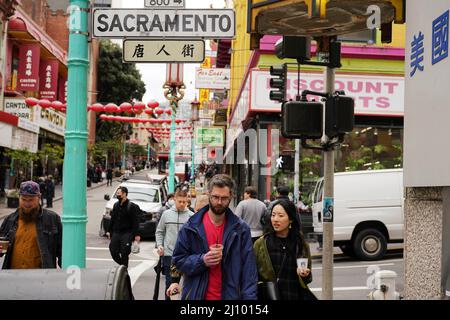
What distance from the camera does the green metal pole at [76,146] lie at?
5.60 metres

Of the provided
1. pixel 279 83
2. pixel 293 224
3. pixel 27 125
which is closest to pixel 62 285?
pixel 293 224

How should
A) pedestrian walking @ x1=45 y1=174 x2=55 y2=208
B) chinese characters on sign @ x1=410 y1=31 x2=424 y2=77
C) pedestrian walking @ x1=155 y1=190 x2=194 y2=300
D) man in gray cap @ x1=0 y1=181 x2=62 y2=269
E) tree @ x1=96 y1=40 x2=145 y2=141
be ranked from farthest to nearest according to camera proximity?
tree @ x1=96 y1=40 x2=145 y2=141 < pedestrian walking @ x1=45 y1=174 x2=55 y2=208 < pedestrian walking @ x1=155 y1=190 x2=194 y2=300 < man in gray cap @ x1=0 y1=181 x2=62 y2=269 < chinese characters on sign @ x1=410 y1=31 x2=424 y2=77

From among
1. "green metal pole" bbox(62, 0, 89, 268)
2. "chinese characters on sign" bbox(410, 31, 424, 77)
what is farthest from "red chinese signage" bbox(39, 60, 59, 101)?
"chinese characters on sign" bbox(410, 31, 424, 77)

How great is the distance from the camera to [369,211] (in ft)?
50.4

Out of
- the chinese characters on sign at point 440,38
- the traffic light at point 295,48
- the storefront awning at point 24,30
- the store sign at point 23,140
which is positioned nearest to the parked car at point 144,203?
the store sign at point 23,140

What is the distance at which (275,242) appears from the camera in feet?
18.0

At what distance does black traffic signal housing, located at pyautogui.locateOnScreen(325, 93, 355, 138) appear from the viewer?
7.04 metres

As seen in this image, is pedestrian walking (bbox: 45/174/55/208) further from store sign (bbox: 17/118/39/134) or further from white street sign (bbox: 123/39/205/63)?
white street sign (bbox: 123/39/205/63)

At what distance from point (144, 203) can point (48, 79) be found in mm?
23177

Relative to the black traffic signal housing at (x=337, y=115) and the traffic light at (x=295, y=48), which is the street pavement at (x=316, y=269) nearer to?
the black traffic signal housing at (x=337, y=115)

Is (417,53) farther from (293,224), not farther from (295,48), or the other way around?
(293,224)

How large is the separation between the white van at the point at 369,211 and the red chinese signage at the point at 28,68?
24.4m

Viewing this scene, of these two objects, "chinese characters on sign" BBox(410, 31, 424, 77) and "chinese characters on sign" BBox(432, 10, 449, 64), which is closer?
"chinese characters on sign" BBox(432, 10, 449, 64)

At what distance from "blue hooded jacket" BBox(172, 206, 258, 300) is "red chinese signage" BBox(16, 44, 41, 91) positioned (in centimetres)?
3232
